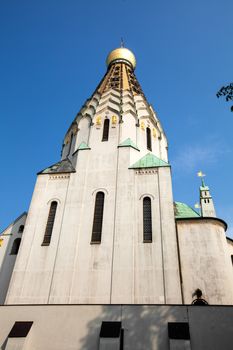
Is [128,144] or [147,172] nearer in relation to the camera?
[147,172]

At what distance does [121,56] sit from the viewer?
35.1 meters

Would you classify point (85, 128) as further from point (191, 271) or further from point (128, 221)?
point (191, 271)

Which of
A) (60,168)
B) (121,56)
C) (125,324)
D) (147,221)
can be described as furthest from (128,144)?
(121,56)

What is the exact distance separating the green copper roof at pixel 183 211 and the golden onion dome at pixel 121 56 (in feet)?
71.0

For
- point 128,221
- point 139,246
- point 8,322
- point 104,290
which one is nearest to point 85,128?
point 128,221

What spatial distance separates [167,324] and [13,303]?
7628 millimetres

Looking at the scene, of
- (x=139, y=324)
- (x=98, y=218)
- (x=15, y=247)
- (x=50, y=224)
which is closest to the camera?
(x=139, y=324)

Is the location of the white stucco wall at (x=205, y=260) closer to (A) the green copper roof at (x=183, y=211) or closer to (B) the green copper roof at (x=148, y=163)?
(A) the green copper roof at (x=183, y=211)

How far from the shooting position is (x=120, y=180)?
18.7m

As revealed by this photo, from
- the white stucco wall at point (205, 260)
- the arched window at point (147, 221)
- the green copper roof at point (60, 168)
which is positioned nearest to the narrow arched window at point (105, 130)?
the green copper roof at point (60, 168)

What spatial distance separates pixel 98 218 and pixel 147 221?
2923 millimetres

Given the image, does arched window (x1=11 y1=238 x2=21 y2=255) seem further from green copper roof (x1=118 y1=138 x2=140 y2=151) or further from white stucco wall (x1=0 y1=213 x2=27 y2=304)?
green copper roof (x1=118 y1=138 x2=140 y2=151)

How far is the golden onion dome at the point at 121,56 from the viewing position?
3506 centimetres

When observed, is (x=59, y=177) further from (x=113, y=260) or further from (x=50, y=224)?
(x=113, y=260)
